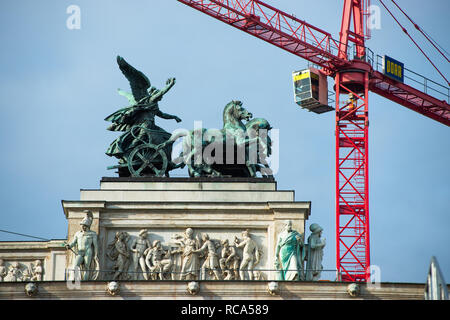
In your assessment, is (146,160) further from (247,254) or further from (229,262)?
(247,254)

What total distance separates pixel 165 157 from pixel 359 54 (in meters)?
27.8

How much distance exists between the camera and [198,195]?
215ft

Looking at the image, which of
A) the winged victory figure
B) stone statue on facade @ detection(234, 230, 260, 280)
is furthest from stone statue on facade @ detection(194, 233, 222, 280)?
the winged victory figure

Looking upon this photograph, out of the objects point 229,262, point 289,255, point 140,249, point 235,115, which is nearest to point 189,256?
point 229,262

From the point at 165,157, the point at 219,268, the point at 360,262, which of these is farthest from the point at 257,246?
the point at 360,262

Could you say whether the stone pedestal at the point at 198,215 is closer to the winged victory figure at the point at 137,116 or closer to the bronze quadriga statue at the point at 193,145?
the bronze quadriga statue at the point at 193,145

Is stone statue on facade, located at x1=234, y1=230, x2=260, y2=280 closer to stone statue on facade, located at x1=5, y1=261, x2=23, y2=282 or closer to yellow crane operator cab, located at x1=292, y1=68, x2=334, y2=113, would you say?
stone statue on facade, located at x1=5, y1=261, x2=23, y2=282

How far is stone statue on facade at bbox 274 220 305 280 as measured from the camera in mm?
62094

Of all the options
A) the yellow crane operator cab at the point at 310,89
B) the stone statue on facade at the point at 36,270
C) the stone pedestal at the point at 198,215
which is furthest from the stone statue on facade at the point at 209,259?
the yellow crane operator cab at the point at 310,89

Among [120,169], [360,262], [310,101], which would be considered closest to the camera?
[120,169]

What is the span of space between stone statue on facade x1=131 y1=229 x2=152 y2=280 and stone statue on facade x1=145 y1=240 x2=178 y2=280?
0.20 metres

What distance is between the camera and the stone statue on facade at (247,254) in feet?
207
